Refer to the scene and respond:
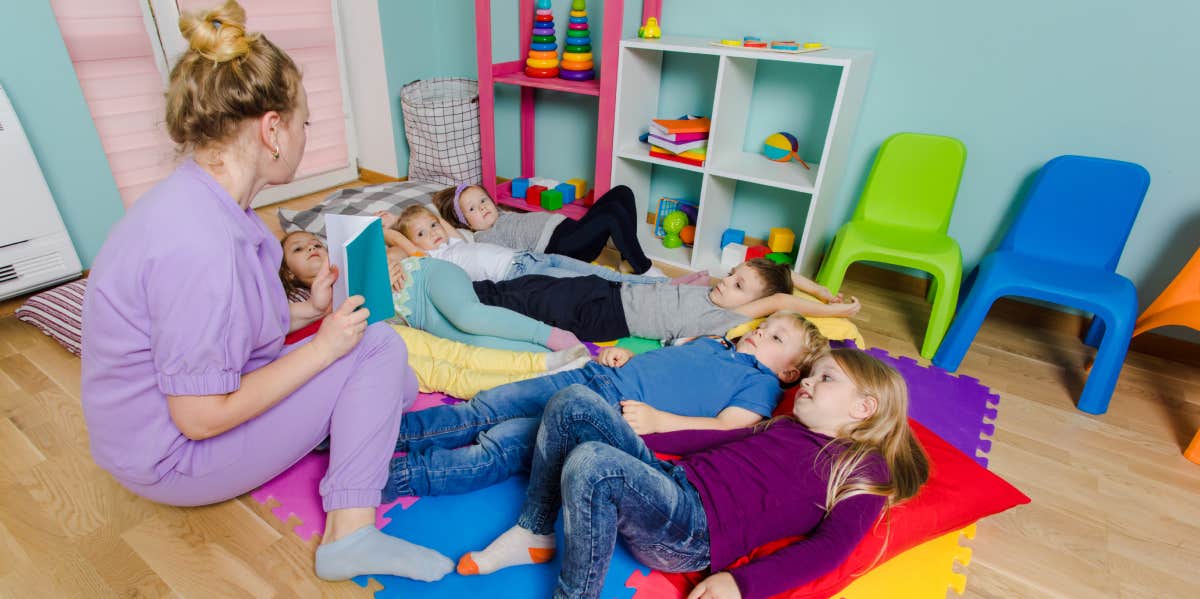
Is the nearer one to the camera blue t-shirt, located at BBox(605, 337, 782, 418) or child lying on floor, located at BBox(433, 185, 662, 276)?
blue t-shirt, located at BBox(605, 337, 782, 418)

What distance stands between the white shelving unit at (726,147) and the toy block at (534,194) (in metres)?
0.51

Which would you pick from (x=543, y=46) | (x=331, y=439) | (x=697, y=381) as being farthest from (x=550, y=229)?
(x=331, y=439)

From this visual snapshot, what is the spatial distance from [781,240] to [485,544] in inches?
75.0

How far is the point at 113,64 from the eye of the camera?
8.58 ft

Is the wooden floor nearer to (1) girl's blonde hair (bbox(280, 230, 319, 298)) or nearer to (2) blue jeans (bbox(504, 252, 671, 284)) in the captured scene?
(1) girl's blonde hair (bbox(280, 230, 319, 298))

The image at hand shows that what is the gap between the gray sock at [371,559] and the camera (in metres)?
1.21

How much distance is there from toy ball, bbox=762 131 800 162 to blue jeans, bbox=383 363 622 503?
4.90 ft

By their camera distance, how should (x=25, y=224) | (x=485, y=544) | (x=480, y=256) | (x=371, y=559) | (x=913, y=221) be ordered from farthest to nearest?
1. (x=913, y=221)
2. (x=480, y=256)
3. (x=25, y=224)
4. (x=485, y=544)
5. (x=371, y=559)

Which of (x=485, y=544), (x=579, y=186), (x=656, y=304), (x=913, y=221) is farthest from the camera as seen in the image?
(x=579, y=186)

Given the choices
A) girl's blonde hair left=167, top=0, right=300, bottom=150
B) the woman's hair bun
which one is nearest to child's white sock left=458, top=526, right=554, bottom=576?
girl's blonde hair left=167, top=0, right=300, bottom=150

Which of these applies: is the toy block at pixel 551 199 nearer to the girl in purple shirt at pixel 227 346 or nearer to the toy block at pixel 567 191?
the toy block at pixel 567 191

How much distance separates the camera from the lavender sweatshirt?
44.6 inches

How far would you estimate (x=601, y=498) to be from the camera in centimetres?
106

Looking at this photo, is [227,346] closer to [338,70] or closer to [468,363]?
[468,363]
